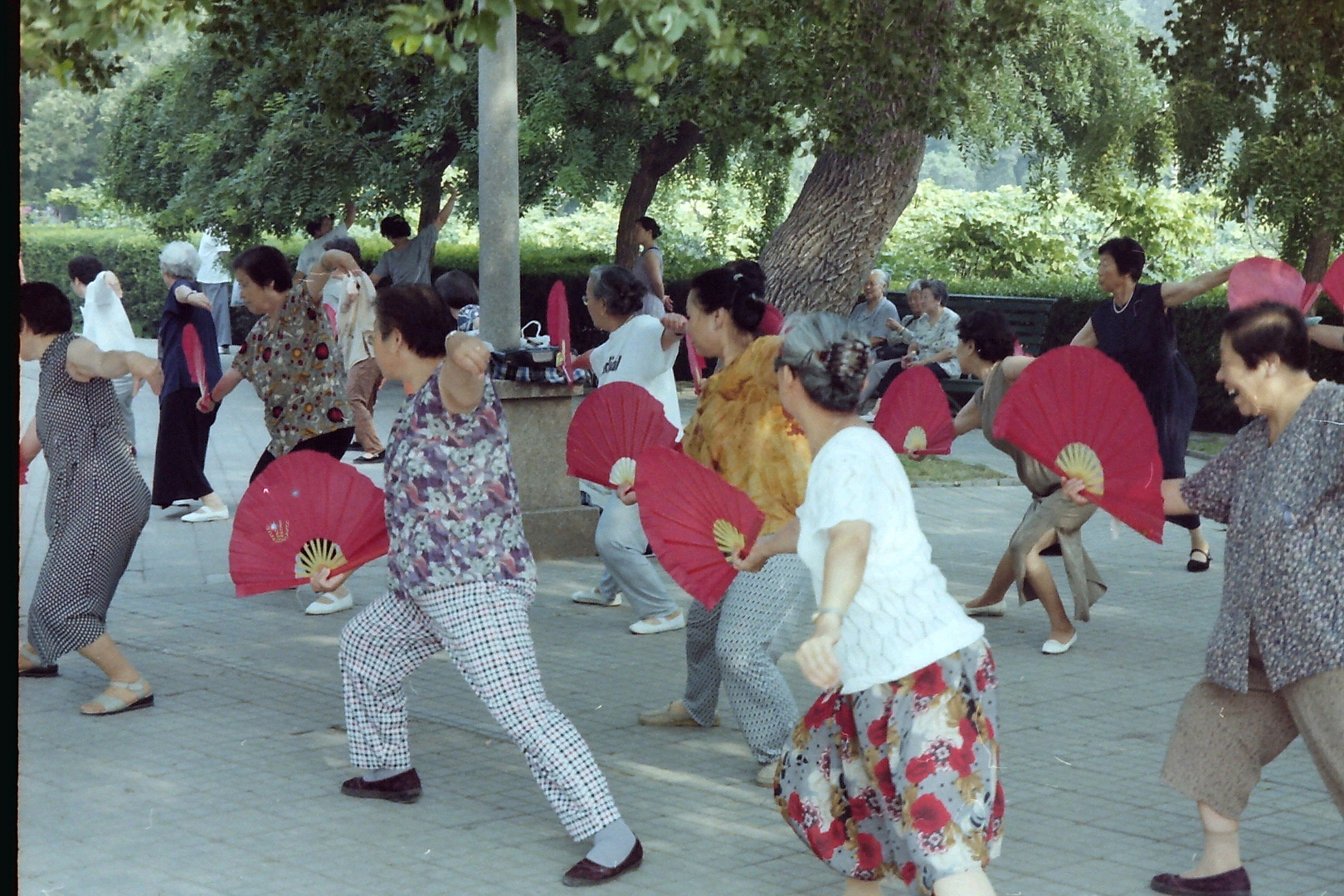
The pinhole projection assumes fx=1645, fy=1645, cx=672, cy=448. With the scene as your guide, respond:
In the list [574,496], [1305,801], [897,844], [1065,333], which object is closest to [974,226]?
[1065,333]

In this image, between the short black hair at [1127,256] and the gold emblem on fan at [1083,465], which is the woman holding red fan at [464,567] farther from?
the short black hair at [1127,256]

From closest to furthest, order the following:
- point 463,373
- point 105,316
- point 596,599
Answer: point 463,373 → point 596,599 → point 105,316

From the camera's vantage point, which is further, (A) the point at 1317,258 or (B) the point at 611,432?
(A) the point at 1317,258

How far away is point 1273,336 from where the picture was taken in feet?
13.9

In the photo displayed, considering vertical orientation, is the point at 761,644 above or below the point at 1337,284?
below

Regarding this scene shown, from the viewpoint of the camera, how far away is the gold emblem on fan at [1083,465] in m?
5.01

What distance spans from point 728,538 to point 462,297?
255 inches

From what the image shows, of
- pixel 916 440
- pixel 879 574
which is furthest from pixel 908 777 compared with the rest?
pixel 916 440

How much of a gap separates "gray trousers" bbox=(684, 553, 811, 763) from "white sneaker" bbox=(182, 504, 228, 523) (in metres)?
6.00

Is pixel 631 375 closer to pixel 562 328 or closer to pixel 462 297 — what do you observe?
pixel 562 328

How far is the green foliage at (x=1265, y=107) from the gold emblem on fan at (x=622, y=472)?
4.56 metres

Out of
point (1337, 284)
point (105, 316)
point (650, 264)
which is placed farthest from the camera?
point (650, 264)

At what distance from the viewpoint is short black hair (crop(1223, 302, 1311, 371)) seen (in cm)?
424

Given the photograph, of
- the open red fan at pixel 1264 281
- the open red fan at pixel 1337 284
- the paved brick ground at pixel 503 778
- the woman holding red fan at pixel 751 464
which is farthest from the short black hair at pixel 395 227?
the open red fan at pixel 1264 281
